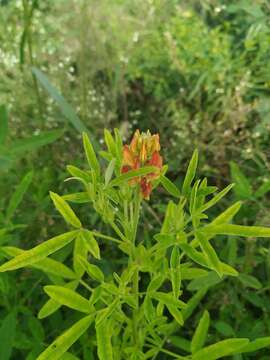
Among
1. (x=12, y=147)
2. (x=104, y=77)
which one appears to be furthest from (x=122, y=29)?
(x=12, y=147)

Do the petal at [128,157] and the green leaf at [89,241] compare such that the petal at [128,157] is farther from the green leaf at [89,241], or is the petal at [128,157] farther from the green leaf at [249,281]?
the green leaf at [249,281]

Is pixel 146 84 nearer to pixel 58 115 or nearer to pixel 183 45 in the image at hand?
pixel 183 45

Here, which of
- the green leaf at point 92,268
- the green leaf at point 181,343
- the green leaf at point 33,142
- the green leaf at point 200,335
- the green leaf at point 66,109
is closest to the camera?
the green leaf at point 92,268

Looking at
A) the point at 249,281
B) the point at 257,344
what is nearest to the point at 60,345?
the point at 257,344

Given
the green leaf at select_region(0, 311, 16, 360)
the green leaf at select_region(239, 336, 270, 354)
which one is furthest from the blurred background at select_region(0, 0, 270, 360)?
the green leaf at select_region(239, 336, 270, 354)

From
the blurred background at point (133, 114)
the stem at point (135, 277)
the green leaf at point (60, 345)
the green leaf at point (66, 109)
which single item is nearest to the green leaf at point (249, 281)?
the blurred background at point (133, 114)

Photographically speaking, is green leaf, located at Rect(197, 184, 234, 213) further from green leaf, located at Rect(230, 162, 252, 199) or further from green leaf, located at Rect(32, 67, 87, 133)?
green leaf, located at Rect(32, 67, 87, 133)

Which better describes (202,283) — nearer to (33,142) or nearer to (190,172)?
(190,172)
